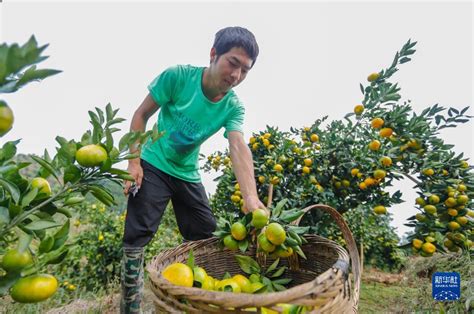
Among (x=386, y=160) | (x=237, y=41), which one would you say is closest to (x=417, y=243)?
(x=386, y=160)

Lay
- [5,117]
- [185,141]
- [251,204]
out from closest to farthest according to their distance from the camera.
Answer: [5,117]
[251,204]
[185,141]

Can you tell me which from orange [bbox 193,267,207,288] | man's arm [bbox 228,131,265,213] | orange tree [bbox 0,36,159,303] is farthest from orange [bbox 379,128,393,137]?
orange tree [bbox 0,36,159,303]

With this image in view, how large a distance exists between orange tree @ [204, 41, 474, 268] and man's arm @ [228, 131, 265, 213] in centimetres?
54

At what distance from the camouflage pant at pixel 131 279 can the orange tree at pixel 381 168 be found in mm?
866

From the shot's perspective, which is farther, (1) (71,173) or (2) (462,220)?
(2) (462,220)

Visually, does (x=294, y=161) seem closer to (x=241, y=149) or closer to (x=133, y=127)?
(x=241, y=149)

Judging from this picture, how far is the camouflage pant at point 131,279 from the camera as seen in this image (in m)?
1.64

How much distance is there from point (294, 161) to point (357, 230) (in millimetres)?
1116

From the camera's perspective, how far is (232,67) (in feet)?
5.09

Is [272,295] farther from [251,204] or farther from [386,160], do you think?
[386,160]

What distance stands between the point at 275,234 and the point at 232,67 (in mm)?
898

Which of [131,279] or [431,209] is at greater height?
[431,209]

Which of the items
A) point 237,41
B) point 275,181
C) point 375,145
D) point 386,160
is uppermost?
point 237,41

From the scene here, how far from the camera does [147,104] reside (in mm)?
1746
